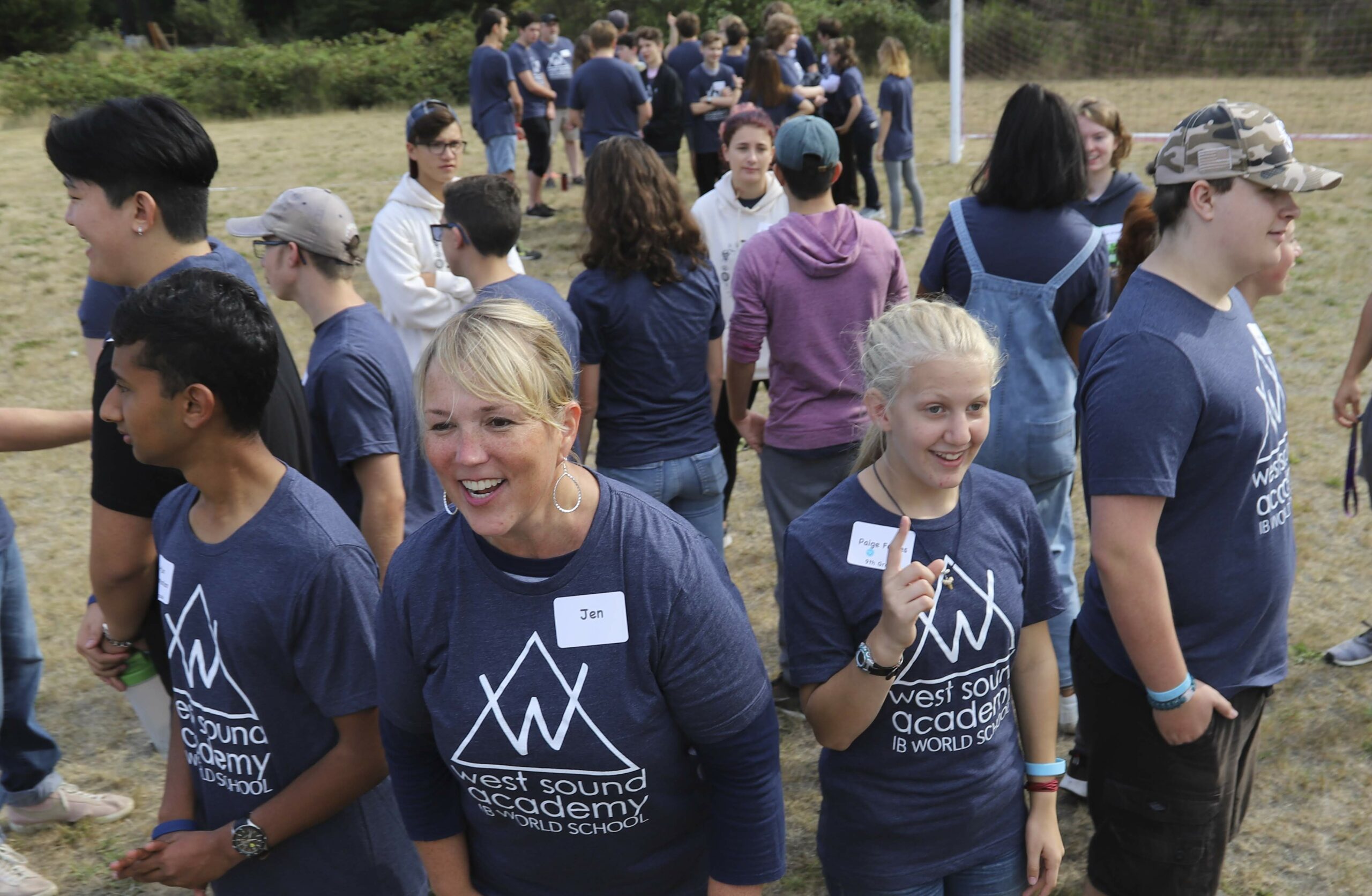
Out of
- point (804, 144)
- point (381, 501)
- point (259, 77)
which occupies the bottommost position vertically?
point (381, 501)

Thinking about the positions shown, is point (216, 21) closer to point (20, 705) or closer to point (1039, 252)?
point (20, 705)

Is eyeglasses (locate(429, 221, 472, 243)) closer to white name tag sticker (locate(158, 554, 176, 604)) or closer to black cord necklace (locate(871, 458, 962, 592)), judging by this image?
white name tag sticker (locate(158, 554, 176, 604))

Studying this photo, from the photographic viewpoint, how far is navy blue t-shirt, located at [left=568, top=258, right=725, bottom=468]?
141 inches

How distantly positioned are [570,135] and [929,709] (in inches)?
459

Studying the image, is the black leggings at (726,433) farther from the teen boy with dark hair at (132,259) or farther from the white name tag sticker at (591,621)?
the white name tag sticker at (591,621)

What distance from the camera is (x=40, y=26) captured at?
31.1m

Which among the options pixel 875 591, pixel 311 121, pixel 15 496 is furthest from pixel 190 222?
pixel 311 121

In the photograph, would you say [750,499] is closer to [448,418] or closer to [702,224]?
[702,224]

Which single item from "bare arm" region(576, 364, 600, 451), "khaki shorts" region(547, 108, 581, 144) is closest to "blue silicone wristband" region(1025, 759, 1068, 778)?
"bare arm" region(576, 364, 600, 451)

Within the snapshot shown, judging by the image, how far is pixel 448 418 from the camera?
1663 mm

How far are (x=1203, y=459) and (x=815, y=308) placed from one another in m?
1.62

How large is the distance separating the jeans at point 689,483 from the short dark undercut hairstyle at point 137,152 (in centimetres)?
157

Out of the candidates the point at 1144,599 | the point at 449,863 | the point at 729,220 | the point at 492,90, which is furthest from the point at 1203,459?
the point at 492,90

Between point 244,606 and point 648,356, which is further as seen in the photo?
point 648,356
